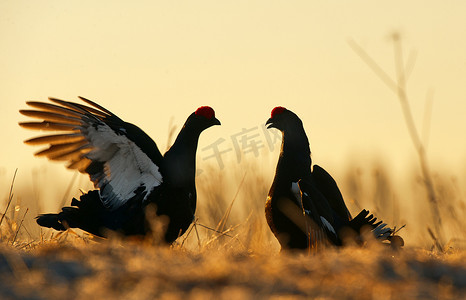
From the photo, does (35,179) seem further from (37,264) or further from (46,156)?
(37,264)

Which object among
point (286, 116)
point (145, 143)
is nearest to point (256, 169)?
point (286, 116)

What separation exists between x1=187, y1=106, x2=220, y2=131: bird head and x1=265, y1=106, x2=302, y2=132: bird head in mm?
488

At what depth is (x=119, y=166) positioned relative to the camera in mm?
6141

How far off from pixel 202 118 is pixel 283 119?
2.28ft

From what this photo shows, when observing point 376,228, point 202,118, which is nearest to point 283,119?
point 202,118

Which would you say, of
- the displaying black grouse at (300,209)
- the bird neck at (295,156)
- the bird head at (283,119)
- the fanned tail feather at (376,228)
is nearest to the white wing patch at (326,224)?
the displaying black grouse at (300,209)

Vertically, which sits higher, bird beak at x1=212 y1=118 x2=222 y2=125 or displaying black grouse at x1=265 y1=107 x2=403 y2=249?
bird beak at x1=212 y1=118 x2=222 y2=125

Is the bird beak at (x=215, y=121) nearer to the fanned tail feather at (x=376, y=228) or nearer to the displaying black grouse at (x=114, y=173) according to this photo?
the displaying black grouse at (x=114, y=173)

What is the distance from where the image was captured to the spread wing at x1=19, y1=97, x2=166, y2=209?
6.03 metres

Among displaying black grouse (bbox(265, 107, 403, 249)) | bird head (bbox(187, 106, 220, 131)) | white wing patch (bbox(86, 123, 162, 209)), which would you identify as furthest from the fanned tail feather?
white wing patch (bbox(86, 123, 162, 209))

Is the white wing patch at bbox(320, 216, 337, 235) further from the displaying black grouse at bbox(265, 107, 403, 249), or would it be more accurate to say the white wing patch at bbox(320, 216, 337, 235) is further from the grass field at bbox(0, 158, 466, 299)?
the grass field at bbox(0, 158, 466, 299)

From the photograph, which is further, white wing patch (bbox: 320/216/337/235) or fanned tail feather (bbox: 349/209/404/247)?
white wing patch (bbox: 320/216/337/235)

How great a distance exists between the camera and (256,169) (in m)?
8.66

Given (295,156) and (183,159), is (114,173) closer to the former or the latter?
(183,159)
